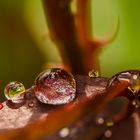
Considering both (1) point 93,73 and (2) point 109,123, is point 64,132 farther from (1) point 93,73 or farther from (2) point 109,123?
(1) point 93,73

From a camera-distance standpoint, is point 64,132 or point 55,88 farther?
point 55,88

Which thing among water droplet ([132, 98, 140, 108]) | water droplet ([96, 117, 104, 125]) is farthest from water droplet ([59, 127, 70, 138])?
water droplet ([132, 98, 140, 108])

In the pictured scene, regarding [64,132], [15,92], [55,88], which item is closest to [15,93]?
[15,92]

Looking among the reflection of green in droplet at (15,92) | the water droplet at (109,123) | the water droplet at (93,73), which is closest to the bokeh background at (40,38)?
the water droplet at (93,73)

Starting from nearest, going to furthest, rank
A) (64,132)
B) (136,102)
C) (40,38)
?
(64,132), (136,102), (40,38)

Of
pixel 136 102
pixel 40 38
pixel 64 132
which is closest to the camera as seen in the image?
pixel 64 132

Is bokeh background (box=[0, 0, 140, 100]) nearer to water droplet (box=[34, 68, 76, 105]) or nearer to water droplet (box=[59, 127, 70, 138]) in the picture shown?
water droplet (box=[34, 68, 76, 105])
